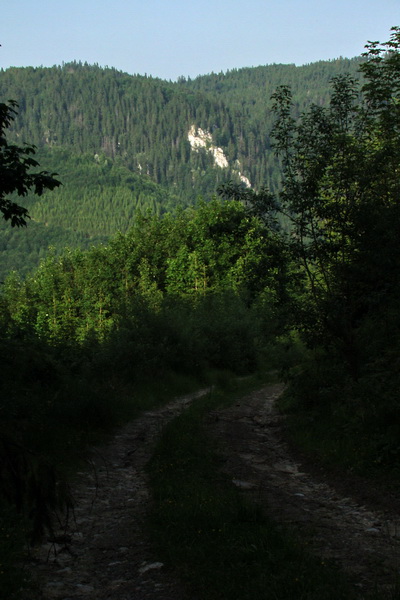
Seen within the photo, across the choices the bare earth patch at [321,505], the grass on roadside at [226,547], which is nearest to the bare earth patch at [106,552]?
the grass on roadside at [226,547]

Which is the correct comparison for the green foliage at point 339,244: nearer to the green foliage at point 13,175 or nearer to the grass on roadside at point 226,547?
the grass on roadside at point 226,547

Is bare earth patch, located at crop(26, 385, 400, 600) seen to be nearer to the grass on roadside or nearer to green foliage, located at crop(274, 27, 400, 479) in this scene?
the grass on roadside

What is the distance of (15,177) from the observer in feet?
31.7

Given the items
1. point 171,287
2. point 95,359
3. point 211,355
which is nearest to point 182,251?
point 171,287

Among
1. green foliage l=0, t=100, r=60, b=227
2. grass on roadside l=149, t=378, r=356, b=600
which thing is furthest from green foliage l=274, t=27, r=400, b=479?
green foliage l=0, t=100, r=60, b=227

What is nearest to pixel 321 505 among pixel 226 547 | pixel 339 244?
pixel 226 547

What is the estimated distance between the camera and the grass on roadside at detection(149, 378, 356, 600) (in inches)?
224

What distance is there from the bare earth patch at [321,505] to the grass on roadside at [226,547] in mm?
378

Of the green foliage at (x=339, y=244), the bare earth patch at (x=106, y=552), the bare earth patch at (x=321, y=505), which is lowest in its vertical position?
the bare earth patch at (x=321, y=505)

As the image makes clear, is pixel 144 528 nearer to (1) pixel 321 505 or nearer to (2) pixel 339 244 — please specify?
(1) pixel 321 505

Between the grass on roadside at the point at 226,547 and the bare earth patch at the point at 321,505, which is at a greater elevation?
the grass on roadside at the point at 226,547

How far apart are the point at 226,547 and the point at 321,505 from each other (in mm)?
2785

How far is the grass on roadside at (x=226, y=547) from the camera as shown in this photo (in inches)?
224

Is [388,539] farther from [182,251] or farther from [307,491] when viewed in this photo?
[182,251]
